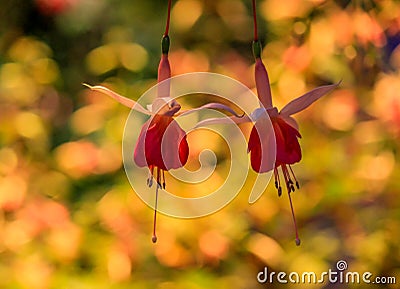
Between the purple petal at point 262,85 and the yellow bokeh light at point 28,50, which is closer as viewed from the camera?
the purple petal at point 262,85

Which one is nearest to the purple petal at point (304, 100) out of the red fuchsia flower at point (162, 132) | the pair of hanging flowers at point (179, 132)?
the pair of hanging flowers at point (179, 132)

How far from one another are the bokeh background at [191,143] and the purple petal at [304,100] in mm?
604

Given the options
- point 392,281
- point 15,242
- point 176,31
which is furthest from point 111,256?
point 392,281

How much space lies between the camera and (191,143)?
1392mm

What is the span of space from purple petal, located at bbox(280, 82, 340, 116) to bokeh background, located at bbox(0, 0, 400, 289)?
604mm

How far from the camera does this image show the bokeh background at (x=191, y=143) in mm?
1379

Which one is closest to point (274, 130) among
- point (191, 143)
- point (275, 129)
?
point (275, 129)

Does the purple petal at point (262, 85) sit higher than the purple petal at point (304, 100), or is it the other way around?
the purple petal at point (262, 85)

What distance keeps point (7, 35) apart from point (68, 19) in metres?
0.14

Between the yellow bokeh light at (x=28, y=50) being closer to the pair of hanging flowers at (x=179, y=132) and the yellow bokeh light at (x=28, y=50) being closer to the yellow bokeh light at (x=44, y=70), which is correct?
the yellow bokeh light at (x=44, y=70)

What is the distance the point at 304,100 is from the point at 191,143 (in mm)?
650

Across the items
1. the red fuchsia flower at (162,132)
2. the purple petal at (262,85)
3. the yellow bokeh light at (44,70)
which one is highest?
the yellow bokeh light at (44,70)

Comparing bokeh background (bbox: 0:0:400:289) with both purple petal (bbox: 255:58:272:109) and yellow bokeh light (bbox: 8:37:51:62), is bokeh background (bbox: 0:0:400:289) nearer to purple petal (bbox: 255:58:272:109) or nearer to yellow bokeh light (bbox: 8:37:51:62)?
yellow bokeh light (bbox: 8:37:51:62)

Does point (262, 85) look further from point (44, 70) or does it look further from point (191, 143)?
point (44, 70)
